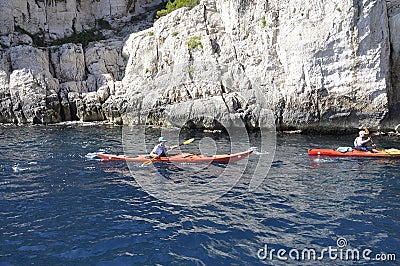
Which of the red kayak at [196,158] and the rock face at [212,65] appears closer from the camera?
the red kayak at [196,158]

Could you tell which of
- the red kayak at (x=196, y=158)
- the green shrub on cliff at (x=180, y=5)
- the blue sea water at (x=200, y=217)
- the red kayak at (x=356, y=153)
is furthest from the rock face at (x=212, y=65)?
the red kayak at (x=196, y=158)

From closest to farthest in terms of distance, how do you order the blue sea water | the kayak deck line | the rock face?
the blue sea water, the kayak deck line, the rock face

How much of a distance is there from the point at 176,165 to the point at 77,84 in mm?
19290

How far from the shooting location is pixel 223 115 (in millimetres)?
22078

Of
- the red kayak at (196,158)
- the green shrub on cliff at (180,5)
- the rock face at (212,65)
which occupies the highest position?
the green shrub on cliff at (180,5)

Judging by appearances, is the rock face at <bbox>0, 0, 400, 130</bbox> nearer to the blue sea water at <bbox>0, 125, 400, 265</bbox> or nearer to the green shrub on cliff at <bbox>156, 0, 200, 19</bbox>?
the green shrub on cliff at <bbox>156, 0, 200, 19</bbox>

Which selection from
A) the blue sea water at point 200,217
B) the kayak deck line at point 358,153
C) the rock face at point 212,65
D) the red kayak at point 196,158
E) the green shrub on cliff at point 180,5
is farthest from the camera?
the green shrub on cliff at point 180,5

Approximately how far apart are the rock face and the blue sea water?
22.5ft

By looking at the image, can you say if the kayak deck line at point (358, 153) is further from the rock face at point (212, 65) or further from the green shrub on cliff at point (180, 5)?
the green shrub on cliff at point (180, 5)

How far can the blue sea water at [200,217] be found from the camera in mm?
6664

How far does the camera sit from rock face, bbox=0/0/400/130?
19.0 meters

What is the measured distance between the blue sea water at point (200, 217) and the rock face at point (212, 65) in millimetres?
6866

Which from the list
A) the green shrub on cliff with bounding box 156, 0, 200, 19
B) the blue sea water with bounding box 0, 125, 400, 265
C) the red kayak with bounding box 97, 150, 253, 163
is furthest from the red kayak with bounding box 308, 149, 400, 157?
the green shrub on cliff with bounding box 156, 0, 200, 19

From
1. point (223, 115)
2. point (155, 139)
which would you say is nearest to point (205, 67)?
point (223, 115)
